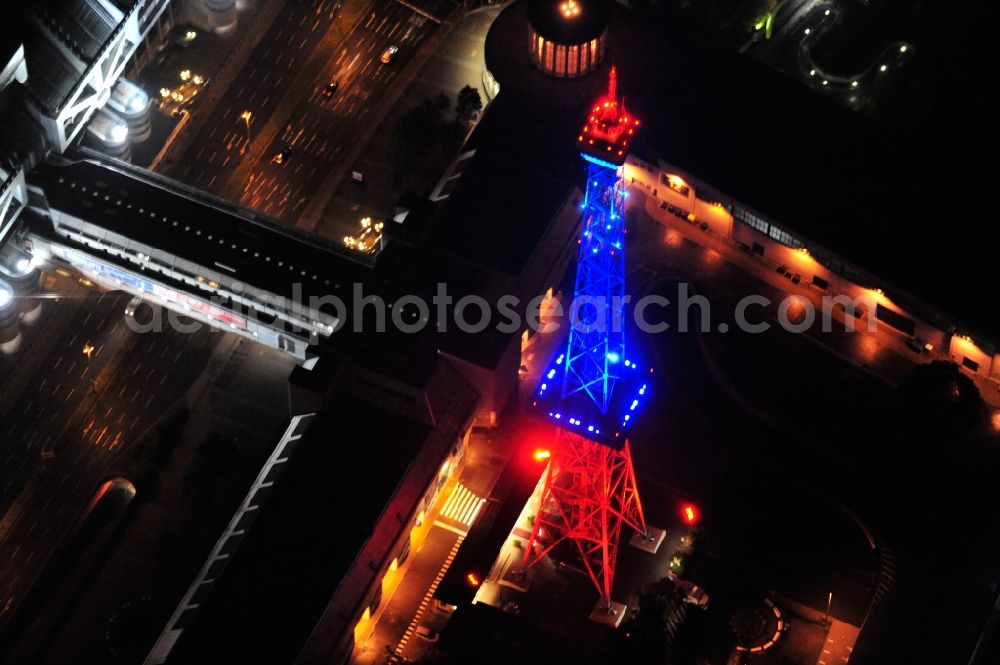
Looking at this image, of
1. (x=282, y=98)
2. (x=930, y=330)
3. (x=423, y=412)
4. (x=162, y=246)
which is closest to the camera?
(x=423, y=412)

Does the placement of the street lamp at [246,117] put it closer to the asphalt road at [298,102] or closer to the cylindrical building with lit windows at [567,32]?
the asphalt road at [298,102]

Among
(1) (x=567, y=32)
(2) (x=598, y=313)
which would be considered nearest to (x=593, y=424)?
(2) (x=598, y=313)

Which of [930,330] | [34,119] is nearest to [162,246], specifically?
[34,119]

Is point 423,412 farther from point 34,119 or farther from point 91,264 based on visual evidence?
point 34,119

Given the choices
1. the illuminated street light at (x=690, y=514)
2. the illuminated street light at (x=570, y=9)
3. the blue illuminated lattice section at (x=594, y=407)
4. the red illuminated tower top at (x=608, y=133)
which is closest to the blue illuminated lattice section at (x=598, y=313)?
the blue illuminated lattice section at (x=594, y=407)

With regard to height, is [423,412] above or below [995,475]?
below

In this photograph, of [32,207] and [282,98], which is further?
[282,98]
